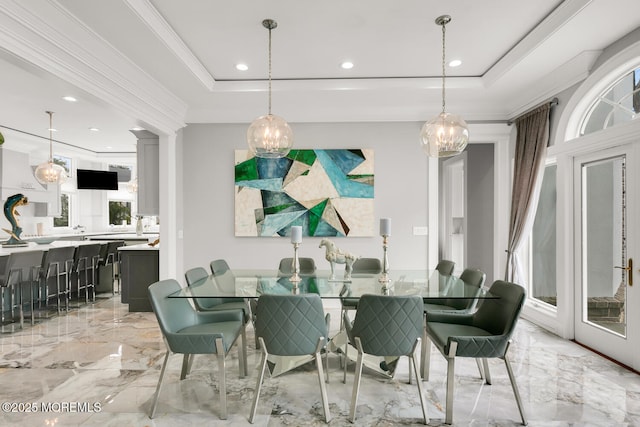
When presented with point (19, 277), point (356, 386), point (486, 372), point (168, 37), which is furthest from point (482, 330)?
point (19, 277)

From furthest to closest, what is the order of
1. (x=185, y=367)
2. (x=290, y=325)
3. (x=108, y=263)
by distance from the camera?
1. (x=108, y=263)
2. (x=185, y=367)
3. (x=290, y=325)

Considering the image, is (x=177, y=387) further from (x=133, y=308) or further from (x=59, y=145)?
(x=59, y=145)

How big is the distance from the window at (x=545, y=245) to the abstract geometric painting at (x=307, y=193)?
2025mm

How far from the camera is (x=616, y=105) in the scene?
315 cm

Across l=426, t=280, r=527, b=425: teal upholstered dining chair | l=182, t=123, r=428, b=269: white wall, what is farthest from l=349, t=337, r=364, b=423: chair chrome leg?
l=182, t=123, r=428, b=269: white wall

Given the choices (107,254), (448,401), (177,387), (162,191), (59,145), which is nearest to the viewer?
(448,401)

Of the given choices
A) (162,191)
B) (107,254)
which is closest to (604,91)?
(162,191)

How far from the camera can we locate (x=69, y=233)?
766 cm

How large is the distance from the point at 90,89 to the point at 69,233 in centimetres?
605

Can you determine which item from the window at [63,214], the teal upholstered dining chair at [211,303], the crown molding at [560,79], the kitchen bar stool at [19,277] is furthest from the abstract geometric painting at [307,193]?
the window at [63,214]

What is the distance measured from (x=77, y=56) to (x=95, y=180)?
5287mm

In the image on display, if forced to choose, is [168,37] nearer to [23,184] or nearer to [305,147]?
[305,147]

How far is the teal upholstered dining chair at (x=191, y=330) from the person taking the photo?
2199 mm

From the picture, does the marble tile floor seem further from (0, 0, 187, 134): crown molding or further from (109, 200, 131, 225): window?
(109, 200, 131, 225): window
